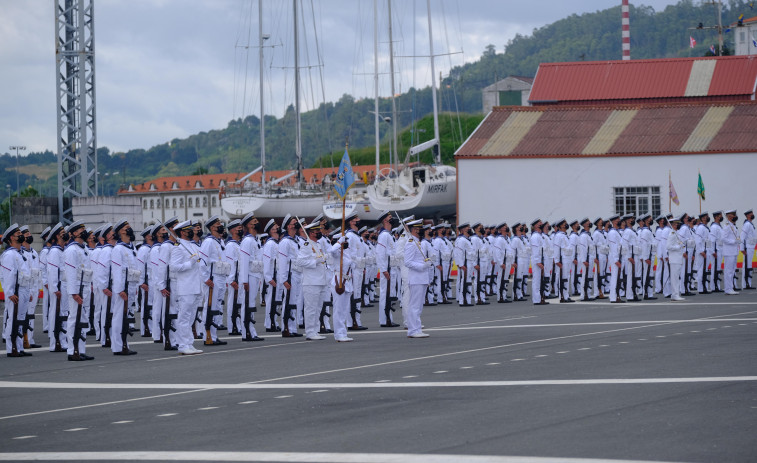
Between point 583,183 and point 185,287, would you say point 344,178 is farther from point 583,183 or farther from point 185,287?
point 583,183

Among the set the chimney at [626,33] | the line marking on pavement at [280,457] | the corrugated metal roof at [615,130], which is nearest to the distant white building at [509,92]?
the chimney at [626,33]

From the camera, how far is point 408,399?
11.1 metres

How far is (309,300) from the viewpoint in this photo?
741 inches

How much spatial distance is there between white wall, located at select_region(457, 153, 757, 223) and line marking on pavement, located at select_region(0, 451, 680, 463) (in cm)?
4142

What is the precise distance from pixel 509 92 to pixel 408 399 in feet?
336

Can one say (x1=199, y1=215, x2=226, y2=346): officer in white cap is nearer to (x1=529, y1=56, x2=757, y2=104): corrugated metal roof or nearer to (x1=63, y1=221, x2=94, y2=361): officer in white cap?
(x1=63, y1=221, x2=94, y2=361): officer in white cap

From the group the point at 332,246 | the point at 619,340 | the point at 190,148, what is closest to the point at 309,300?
the point at 332,246

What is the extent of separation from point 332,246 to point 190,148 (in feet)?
581

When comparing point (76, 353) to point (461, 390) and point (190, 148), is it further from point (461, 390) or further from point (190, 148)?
point (190, 148)

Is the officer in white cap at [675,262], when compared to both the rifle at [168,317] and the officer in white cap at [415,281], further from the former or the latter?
the rifle at [168,317]

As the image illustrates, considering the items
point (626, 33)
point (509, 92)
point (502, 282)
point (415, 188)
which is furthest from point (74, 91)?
point (509, 92)

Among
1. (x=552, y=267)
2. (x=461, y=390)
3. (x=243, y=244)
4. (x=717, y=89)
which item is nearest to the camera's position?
(x=461, y=390)

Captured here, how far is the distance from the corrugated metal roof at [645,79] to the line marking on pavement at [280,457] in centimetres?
5086

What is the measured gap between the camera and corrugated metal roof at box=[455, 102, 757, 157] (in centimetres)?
4809
